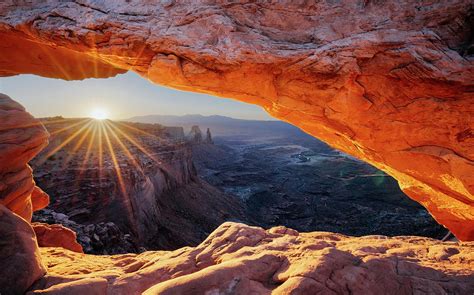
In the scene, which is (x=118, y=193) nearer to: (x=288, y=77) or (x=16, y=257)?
(x=16, y=257)

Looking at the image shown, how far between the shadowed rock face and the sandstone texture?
213 inches

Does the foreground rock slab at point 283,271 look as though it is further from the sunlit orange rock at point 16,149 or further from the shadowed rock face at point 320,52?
the shadowed rock face at point 320,52

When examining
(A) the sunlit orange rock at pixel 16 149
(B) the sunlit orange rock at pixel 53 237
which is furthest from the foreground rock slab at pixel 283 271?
(B) the sunlit orange rock at pixel 53 237

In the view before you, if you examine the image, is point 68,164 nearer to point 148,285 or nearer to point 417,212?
point 148,285

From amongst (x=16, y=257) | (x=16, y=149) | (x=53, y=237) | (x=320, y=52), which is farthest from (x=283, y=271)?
(x=53, y=237)

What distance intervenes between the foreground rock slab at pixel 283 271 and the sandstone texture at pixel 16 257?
0.85 ft

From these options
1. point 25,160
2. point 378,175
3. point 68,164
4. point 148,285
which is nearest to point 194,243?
point 68,164

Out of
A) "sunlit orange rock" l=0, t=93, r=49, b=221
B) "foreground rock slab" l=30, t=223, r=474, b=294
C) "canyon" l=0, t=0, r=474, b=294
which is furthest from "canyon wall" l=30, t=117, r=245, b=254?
"foreground rock slab" l=30, t=223, r=474, b=294

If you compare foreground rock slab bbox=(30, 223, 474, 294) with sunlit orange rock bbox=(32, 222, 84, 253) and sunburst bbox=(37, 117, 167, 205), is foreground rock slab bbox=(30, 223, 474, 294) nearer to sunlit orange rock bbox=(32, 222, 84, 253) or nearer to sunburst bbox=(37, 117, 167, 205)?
sunlit orange rock bbox=(32, 222, 84, 253)

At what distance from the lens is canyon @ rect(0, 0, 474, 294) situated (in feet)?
20.1

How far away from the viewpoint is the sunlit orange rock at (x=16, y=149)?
7.35m

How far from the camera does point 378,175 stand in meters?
62.7

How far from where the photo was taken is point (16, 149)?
7492 millimetres

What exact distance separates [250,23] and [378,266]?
7.19 m
